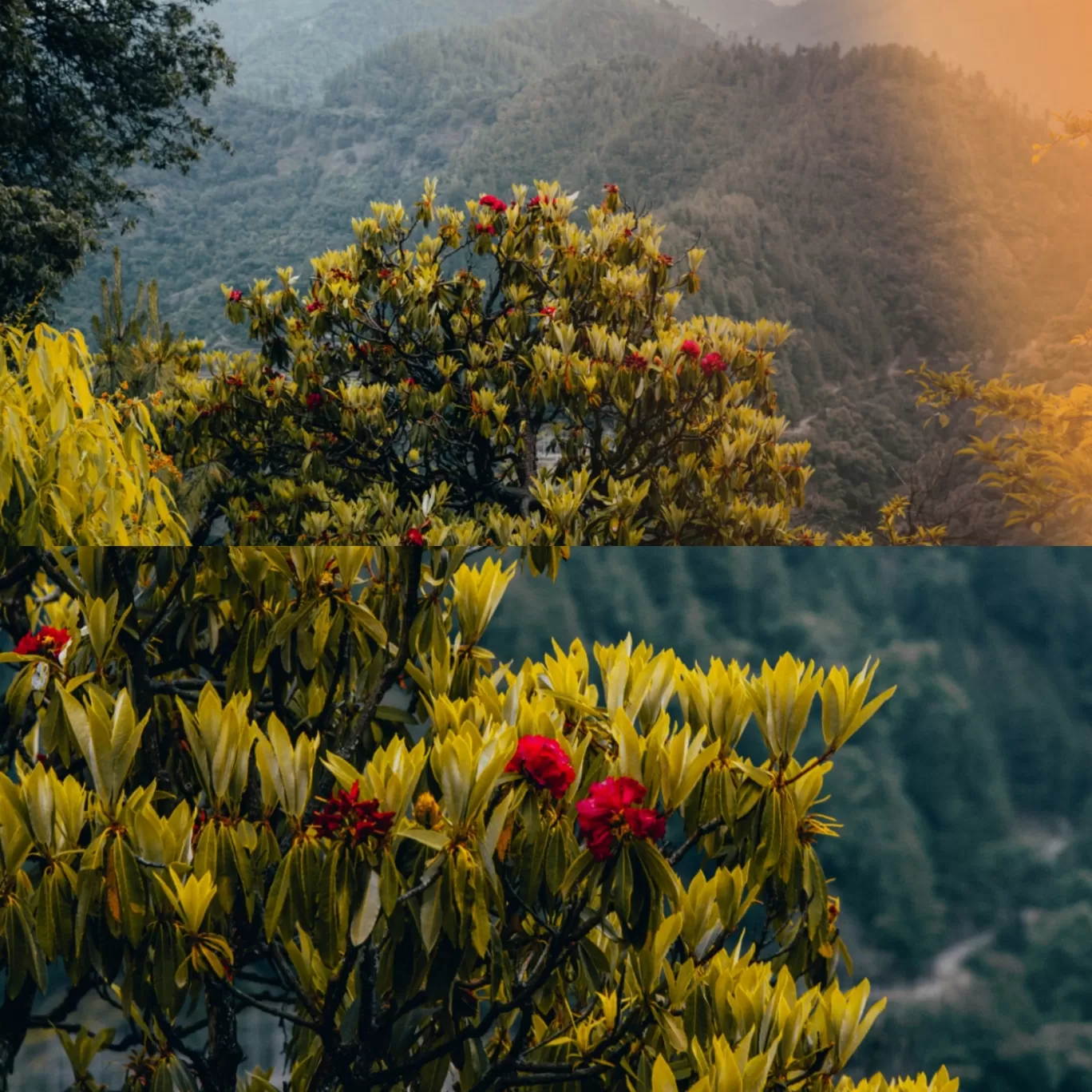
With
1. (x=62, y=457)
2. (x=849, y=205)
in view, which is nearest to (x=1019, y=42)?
(x=849, y=205)

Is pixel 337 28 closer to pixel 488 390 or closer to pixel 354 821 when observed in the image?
pixel 488 390

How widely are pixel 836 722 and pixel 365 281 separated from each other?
4.56 m

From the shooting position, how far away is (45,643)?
1.71 m

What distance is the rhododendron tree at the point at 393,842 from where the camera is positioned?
56.9 inches

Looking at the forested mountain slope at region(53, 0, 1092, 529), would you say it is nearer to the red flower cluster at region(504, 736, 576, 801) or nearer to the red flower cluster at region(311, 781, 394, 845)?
the red flower cluster at region(504, 736, 576, 801)

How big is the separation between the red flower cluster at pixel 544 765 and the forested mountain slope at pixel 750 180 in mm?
4021

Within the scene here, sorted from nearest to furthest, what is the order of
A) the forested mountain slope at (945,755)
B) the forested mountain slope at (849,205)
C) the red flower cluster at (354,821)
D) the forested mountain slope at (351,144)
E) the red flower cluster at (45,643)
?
the red flower cluster at (354,821) → the red flower cluster at (45,643) → the forested mountain slope at (945,755) → the forested mountain slope at (849,205) → the forested mountain slope at (351,144)

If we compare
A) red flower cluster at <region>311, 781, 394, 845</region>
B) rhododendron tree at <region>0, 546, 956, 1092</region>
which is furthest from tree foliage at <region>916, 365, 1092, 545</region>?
red flower cluster at <region>311, 781, 394, 845</region>

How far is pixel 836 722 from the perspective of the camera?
1548 millimetres

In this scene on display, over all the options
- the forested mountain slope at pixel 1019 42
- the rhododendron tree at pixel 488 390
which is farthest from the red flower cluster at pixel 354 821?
the forested mountain slope at pixel 1019 42

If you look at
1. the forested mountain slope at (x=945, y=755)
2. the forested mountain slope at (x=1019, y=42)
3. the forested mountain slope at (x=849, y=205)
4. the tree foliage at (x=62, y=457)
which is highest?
the forested mountain slope at (x=1019, y=42)

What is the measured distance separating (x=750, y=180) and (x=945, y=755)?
4590 mm

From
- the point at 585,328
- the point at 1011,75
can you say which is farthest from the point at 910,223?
the point at 585,328

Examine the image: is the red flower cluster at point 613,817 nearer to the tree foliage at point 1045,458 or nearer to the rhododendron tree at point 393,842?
the rhododendron tree at point 393,842
